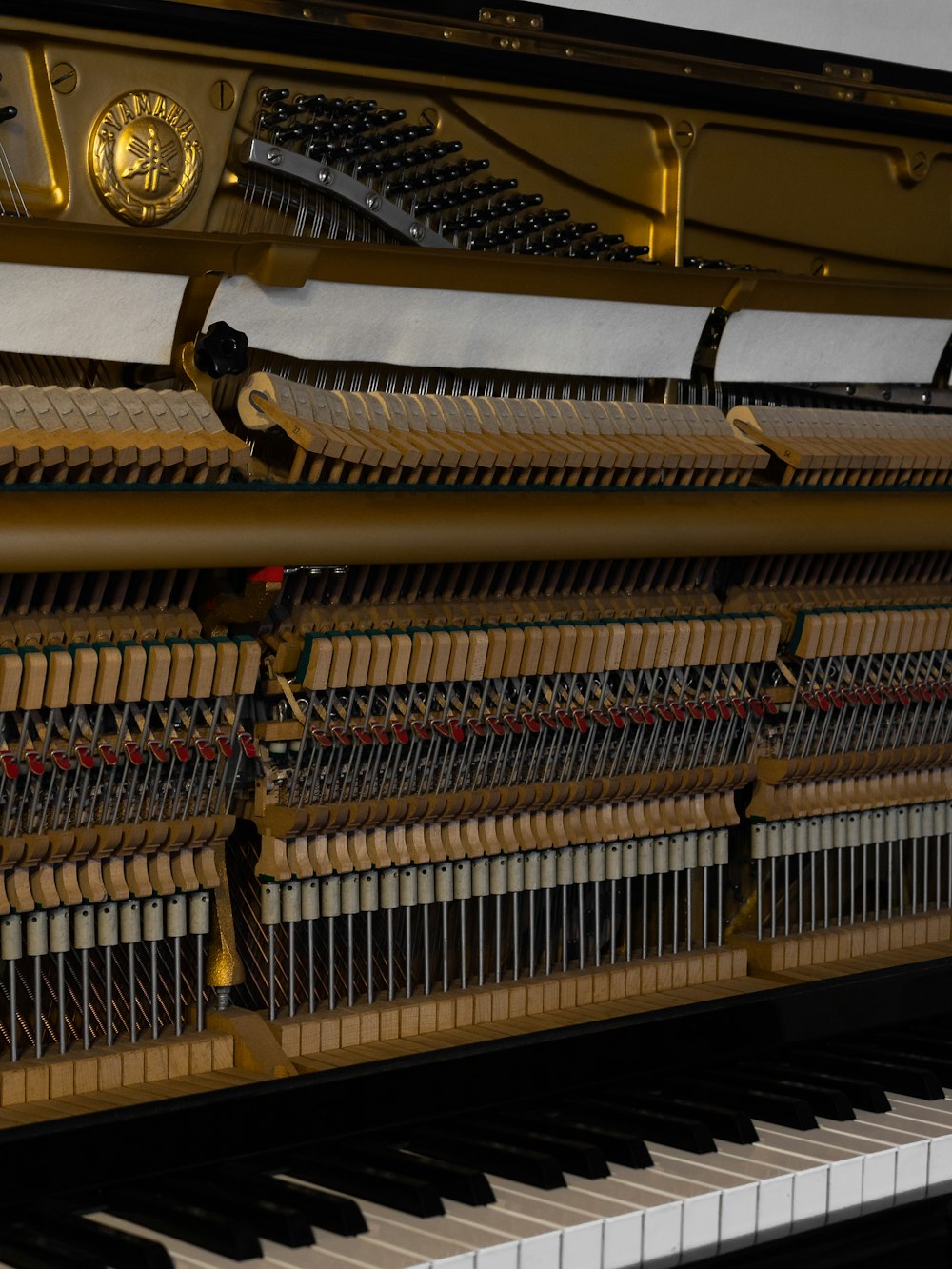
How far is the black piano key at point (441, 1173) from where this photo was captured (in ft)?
8.59

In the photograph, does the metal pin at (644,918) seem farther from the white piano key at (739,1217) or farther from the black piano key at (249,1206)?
the black piano key at (249,1206)

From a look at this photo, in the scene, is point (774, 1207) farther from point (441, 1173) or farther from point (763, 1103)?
point (441, 1173)

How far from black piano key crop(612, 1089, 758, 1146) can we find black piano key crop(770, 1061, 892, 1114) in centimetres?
23

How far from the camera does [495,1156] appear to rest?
2762 mm

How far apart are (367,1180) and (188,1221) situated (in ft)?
1.01

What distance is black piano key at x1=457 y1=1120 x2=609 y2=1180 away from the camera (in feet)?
9.05

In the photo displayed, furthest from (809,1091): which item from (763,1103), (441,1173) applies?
(441,1173)

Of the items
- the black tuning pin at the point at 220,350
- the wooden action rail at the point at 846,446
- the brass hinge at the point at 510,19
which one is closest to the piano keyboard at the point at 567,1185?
the wooden action rail at the point at 846,446

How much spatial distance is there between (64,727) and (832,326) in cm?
209

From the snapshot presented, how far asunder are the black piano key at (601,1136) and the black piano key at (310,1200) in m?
0.46

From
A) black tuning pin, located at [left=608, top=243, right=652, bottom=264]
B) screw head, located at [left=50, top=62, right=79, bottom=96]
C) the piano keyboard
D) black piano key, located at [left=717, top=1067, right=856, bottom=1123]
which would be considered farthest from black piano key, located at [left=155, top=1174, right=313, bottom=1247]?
black tuning pin, located at [left=608, top=243, right=652, bottom=264]

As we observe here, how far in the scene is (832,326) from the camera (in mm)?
3930

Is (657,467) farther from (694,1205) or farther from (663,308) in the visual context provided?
(694,1205)

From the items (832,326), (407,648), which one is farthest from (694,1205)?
(832,326)
